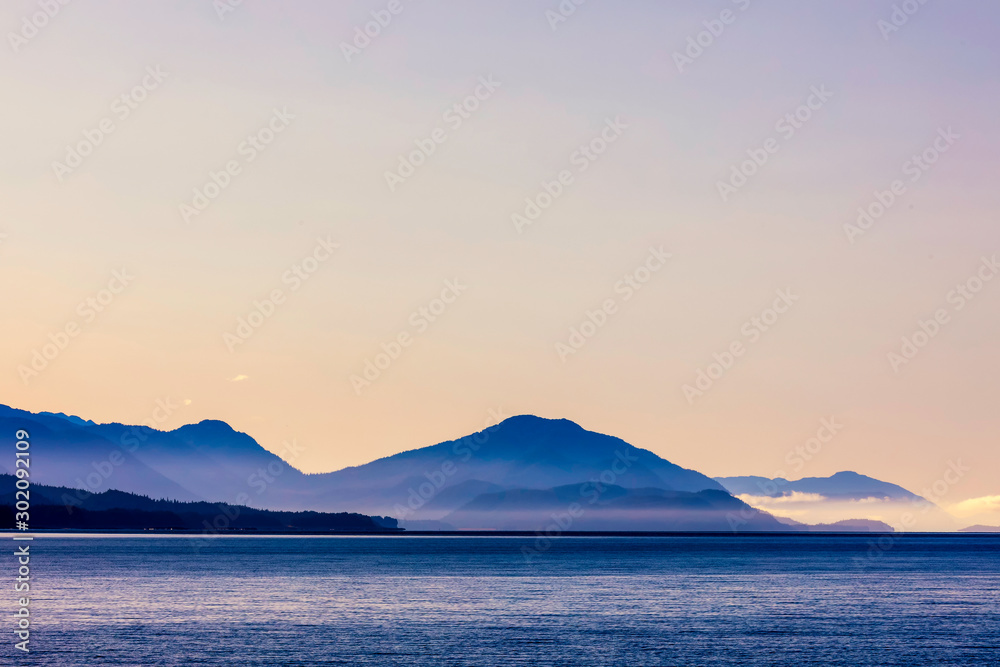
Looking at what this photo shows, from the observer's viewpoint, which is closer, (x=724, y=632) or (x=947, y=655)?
(x=947, y=655)

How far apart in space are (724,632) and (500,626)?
16.9 metres

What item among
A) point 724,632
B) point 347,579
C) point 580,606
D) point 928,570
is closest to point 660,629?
point 724,632

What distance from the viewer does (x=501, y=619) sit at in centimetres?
8694

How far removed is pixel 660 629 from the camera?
81062 millimetres

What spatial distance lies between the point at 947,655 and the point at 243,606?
59.6 metres

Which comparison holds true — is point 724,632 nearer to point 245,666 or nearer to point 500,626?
point 500,626

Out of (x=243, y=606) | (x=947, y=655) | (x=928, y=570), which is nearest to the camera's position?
(x=947, y=655)

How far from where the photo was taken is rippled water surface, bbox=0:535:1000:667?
6650cm

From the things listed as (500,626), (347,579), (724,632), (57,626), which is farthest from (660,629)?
(347,579)

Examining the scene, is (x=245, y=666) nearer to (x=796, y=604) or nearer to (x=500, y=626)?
(x=500, y=626)

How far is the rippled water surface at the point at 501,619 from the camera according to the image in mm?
66500

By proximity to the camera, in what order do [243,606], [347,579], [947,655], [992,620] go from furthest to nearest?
1. [347,579]
2. [243,606]
3. [992,620]
4. [947,655]

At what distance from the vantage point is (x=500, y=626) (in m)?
81.7

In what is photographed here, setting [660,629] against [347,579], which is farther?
[347,579]
